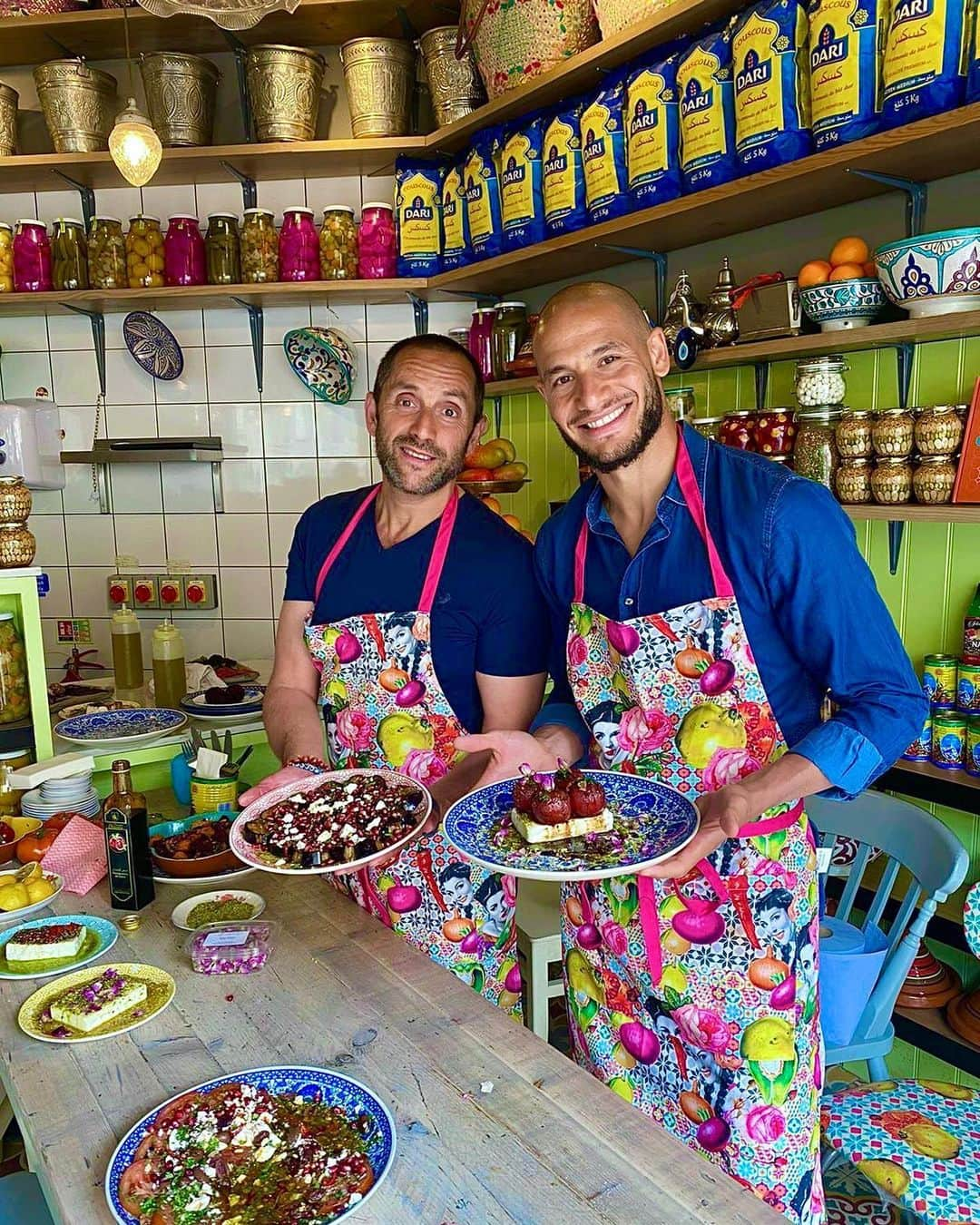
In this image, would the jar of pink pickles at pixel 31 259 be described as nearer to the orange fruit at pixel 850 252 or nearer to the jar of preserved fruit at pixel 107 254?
the jar of preserved fruit at pixel 107 254

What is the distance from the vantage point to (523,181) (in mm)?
2996

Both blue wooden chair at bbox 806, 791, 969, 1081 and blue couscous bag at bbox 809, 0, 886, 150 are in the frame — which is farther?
blue couscous bag at bbox 809, 0, 886, 150

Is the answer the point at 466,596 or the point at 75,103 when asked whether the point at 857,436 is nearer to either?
the point at 466,596

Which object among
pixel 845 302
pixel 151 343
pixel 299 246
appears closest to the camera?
pixel 845 302

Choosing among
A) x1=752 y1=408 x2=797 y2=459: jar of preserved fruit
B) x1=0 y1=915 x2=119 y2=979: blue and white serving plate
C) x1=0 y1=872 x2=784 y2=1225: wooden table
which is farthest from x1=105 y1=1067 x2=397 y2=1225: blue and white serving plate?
x1=752 y1=408 x2=797 y2=459: jar of preserved fruit

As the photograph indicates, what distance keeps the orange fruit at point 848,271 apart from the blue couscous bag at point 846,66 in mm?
255

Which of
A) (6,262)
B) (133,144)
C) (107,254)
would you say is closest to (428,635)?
(133,144)

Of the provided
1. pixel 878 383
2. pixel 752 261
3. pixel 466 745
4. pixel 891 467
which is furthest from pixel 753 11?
pixel 466 745

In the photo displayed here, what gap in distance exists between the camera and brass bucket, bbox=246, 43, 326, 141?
3.36m

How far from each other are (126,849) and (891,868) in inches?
57.6

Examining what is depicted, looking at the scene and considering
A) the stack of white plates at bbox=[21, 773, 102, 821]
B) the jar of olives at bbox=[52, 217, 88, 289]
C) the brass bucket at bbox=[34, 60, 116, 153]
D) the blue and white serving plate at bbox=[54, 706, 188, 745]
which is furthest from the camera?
the jar of olives at bbox=[52, 217, 88, 289]

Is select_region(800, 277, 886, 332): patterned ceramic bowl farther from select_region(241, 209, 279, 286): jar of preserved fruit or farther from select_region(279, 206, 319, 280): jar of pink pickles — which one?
select_region(241, 209, 279, 286): jar of preserved fruit

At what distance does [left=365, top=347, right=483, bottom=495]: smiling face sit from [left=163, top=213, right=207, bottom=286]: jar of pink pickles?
6.80ft

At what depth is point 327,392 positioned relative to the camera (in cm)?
398
